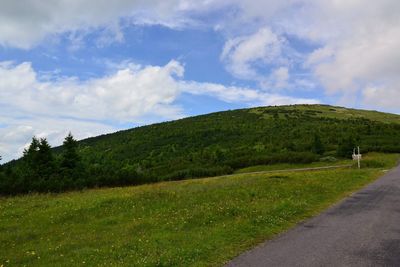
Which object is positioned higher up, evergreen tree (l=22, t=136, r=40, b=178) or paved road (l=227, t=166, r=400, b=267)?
evergreen tree (l=22, t=136, r=40, b=178)

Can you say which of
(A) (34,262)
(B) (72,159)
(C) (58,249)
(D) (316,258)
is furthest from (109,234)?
(B) (72,159)

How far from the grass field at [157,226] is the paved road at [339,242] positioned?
72 cm

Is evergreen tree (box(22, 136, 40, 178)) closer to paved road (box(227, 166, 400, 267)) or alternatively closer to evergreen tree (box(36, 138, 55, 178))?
evergreen tree (box(36, 138, 55, 178))

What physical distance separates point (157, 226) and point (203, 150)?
129659mm

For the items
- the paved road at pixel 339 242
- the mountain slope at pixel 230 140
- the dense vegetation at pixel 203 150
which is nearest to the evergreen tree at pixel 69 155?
the dense vegetation at pixel 203 150

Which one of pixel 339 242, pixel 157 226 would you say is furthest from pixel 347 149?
pixel 339 242

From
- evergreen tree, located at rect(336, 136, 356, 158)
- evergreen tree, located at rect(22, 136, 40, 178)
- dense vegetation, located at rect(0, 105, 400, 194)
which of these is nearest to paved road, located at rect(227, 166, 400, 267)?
dense vegetation, located at rect(0, 105, 400, 194)

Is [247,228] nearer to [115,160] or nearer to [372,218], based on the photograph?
[372,218]

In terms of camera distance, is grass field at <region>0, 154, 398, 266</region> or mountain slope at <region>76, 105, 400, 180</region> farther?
mountain slope at <region>76, 105, 400, 180</region>

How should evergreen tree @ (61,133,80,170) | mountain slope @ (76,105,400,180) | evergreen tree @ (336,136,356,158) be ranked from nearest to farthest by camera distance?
evergreen tree @ (61,133,80,170)
evergreen tree @ (336,136,356,158)
mountain slope @ (76,105,400,180)

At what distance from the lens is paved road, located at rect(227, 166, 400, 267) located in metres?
10.3

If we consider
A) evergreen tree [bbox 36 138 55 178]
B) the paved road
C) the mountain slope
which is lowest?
the paved road

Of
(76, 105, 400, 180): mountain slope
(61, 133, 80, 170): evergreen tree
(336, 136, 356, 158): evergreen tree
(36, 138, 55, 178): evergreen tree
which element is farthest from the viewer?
(76, 105, 400, 180): mountain slope

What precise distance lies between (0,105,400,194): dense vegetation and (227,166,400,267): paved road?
4072 centimetres
